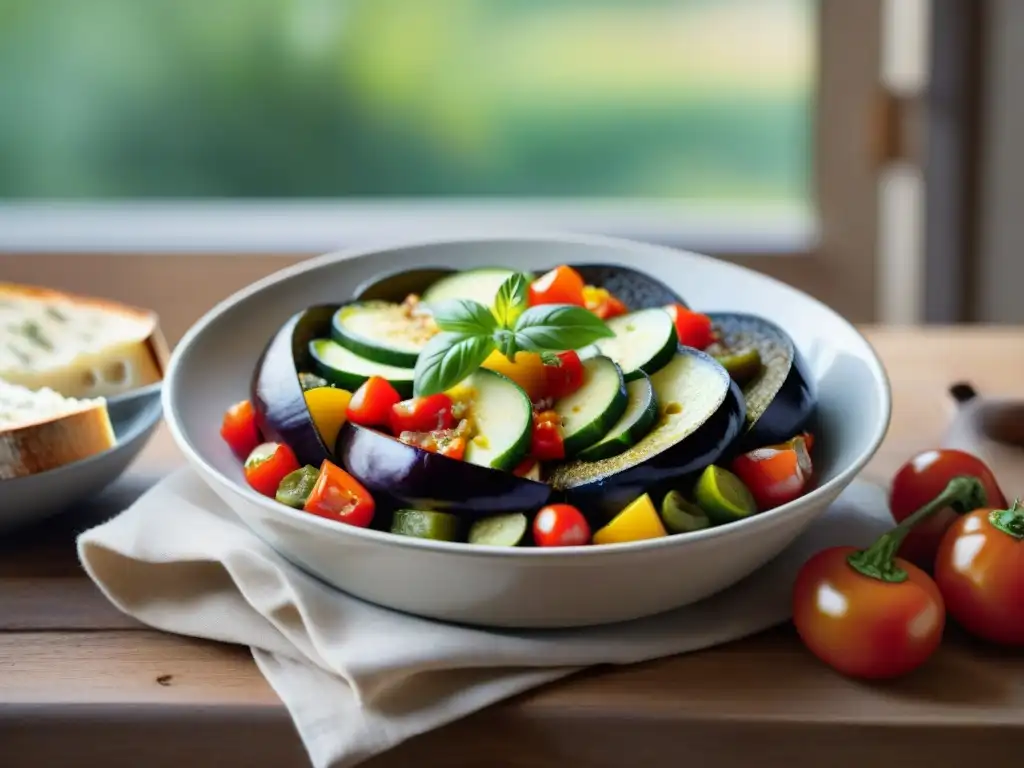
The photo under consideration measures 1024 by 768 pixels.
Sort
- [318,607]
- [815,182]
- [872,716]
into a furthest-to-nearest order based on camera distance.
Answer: [815,182] < [318,607] < [872,716]

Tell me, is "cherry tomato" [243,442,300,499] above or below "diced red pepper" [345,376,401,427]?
below

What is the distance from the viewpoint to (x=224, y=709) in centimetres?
122

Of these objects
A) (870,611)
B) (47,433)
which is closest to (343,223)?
(47,433)

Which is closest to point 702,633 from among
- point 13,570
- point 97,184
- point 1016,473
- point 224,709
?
point 224,709

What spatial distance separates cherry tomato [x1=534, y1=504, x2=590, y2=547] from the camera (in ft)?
4.03

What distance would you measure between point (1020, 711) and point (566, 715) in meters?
0.43

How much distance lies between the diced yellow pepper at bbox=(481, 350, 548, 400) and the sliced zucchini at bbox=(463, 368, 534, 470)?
0.08 feet

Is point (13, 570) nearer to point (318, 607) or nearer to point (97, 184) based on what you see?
point (318, 607)

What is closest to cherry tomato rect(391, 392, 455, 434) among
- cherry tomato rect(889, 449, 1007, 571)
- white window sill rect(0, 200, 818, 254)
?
cherry tomato rect(889, 449, 1007, 571)

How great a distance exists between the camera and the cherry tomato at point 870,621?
3.95 ft

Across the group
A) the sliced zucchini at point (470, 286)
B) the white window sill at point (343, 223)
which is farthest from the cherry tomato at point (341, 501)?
the white window sill at point (343, 223)

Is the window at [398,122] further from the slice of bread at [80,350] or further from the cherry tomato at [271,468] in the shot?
the cherry tomato at [271,468]

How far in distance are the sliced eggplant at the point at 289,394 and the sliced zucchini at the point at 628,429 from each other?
298 millimetres

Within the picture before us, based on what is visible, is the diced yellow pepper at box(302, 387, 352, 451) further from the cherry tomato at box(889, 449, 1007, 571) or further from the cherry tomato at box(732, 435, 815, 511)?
the cherry tomato at box(889, 449, 1007, 571)
